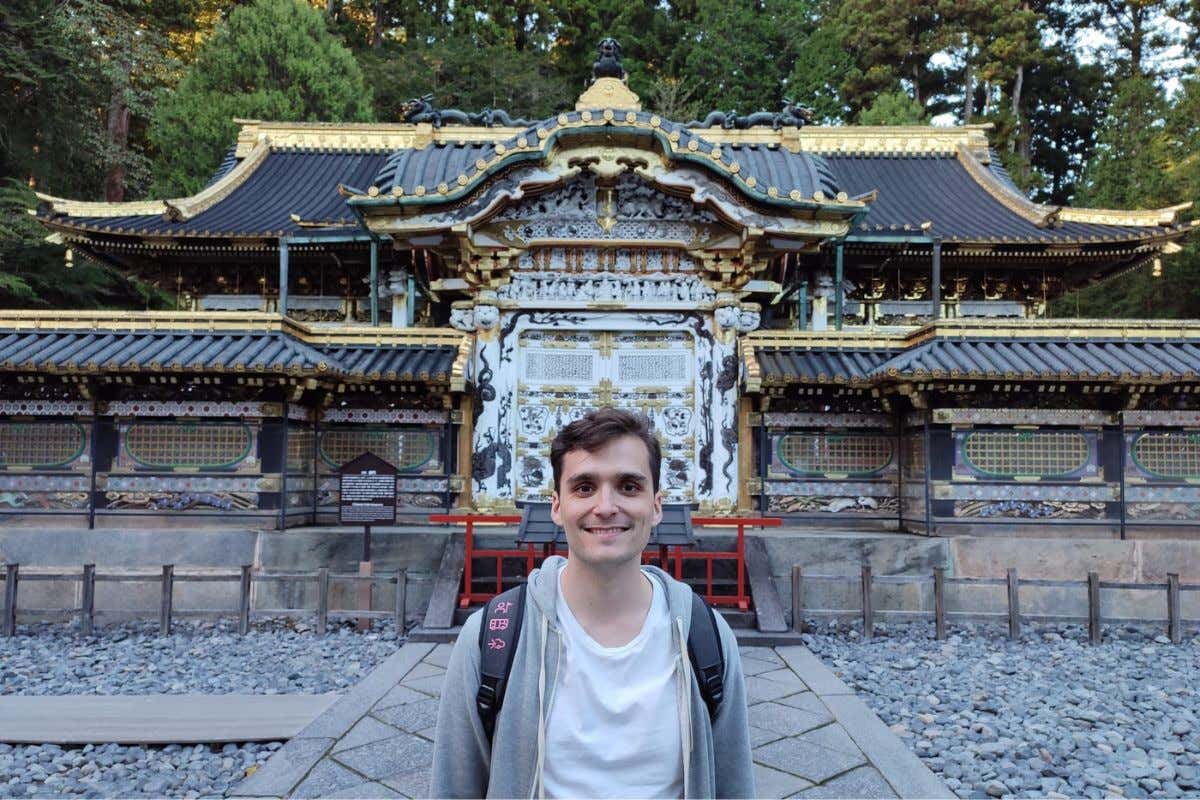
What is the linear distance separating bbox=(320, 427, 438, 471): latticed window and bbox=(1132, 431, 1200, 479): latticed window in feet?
30.7

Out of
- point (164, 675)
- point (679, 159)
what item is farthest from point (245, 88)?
point (164, 675)

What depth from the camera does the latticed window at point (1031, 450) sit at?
32.1 ft

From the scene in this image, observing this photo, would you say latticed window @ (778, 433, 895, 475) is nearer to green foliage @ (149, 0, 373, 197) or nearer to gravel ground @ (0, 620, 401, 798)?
gravel ground @ (0, 620, 401, 798)

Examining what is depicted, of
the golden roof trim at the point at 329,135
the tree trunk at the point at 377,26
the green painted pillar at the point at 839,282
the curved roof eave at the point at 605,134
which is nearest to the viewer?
the curved roof eave at the point at 605,134

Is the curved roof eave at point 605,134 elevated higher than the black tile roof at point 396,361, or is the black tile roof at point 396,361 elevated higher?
the curved roof eave at point 605,134

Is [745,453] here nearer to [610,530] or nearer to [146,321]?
[146,321]

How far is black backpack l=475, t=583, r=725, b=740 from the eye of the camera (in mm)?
1966

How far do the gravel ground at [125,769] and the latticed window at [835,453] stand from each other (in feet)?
24.7

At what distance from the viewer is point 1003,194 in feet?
52.1

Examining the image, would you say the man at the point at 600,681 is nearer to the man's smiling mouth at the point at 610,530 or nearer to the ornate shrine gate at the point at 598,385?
the man's smiling mouth at the point at 610,530

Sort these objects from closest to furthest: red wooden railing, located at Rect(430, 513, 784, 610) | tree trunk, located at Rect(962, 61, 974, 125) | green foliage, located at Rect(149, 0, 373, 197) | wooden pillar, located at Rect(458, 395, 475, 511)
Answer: red wooden railing, located at Rect(430, 513, 784, 610)
wooden pillar, located at Rect(458, 395, 475, 511)
green foliage, located at Rect(149, 0, 373, 197)
tree trunk, located at Rect(962, 61, 974, 125)

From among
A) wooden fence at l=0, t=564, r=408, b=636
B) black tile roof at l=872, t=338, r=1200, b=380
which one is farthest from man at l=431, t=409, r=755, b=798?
black tile roof at l=872, t=338, r=1200, b=380

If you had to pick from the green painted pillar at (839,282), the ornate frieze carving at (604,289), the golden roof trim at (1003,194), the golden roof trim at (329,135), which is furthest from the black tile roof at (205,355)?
the golden roof trim at (1003,194)

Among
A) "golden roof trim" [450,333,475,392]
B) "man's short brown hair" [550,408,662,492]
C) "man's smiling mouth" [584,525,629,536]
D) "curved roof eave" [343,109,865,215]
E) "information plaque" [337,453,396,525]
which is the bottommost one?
"information plaque" [337,453,396,525]
